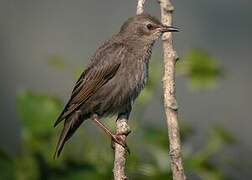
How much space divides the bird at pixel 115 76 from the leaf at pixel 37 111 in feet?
2.36

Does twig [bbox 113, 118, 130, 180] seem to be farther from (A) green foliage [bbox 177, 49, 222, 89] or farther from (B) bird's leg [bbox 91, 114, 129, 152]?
(A) green foliage [bbox 177, 49, 222, 89]

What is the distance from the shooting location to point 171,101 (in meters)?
6.27

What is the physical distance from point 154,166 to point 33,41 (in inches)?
257

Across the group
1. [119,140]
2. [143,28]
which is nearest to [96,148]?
[119,140]

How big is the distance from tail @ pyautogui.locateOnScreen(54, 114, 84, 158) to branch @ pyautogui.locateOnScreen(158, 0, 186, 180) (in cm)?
104

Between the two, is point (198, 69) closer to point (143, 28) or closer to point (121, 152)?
point (143, 28)

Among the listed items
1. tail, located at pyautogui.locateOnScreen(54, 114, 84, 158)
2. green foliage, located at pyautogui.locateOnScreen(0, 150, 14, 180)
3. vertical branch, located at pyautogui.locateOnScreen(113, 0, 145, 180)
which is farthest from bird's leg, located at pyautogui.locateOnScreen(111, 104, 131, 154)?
green foliage, located at pyautogui.locateOnScreen(0, 150, 14, 180)

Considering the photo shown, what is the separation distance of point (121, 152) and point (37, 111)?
0.61 metres

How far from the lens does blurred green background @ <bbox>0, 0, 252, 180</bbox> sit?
7.10m

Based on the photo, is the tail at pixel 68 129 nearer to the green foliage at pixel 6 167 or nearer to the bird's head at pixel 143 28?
the green foliage at pixel 6 167

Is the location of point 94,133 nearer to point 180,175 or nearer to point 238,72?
point 180,175

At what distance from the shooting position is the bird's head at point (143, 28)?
824 cm

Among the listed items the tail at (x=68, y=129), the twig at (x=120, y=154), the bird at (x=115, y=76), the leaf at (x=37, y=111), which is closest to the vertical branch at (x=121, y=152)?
the twig at (x=120, y=154)

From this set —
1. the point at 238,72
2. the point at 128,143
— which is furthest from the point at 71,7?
the point at 128,143
